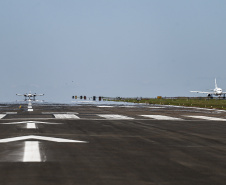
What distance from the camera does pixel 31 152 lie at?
12609 millimetres

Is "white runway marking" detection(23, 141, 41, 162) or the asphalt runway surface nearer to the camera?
the asphalt runway surface

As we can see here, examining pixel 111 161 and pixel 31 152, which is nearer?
pixel 111 161

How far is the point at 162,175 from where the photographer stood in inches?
367

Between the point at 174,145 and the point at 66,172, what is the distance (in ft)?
21.5

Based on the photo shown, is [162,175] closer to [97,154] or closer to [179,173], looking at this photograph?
[179,173]

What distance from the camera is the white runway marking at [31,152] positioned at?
1128 centimetres

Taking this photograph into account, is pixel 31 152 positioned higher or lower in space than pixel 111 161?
higher

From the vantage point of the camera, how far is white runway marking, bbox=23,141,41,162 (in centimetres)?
1128

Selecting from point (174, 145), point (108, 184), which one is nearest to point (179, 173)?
point (108, 184)

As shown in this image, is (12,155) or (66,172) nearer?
(66,172)

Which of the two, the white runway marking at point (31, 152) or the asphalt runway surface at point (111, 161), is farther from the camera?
the white runway marking at point (31, 152)

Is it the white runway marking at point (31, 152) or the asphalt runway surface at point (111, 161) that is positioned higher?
the white runway marking at point (31, 152)

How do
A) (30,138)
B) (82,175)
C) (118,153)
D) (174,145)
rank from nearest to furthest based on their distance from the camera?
(82,175) → (118,153) → (174,145) → (30,138)

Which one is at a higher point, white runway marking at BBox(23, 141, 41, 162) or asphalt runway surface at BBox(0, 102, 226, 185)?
white runway marking at BBox(23, 141, 41, 162)
